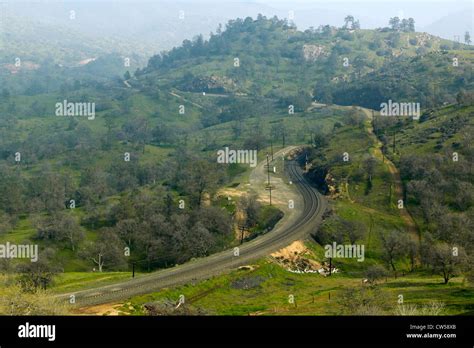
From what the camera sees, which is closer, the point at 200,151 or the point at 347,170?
the point at 347,170

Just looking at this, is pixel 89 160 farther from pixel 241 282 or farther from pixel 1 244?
pixel 241 282

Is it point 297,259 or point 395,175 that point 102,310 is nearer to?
point 297,259

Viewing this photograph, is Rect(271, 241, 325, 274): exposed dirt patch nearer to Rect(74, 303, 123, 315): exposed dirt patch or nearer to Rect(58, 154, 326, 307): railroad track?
Rect(58, 154, 326, 307): railroad track

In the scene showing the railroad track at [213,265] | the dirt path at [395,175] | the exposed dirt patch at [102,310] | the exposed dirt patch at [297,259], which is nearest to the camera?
the exposed dirt patch at [102,310]

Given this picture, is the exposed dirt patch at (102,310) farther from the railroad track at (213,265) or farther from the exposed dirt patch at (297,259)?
the exposed dirt patch at (297,259)

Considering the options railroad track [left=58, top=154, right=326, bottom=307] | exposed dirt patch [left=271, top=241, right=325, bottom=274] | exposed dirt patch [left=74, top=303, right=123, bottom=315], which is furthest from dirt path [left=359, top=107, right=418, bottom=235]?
exposed dirt patch [left=74, top=303, right=123, bottom=315]

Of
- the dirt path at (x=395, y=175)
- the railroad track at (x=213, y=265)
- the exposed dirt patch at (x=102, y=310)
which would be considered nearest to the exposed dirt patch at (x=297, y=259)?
the railroad track at (x=213, y=265)

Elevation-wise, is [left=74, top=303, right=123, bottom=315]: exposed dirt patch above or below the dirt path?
below
